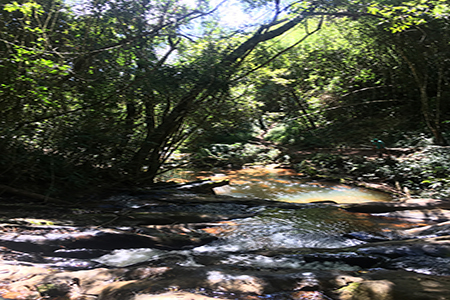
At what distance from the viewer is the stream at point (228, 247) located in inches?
91.2

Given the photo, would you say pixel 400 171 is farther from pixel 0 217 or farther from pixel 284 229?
pixel 0 217

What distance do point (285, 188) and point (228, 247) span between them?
17.8 ft

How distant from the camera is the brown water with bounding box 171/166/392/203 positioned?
7.91m

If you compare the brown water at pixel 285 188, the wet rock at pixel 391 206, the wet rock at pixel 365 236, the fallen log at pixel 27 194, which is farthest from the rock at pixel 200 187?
the wet rock at pixel 365 236

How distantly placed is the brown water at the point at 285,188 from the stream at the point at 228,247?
191 cm

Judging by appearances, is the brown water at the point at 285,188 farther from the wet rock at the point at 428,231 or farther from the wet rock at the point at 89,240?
the wet rock at the point at 89,240

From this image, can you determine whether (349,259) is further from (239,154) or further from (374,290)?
(239,154)

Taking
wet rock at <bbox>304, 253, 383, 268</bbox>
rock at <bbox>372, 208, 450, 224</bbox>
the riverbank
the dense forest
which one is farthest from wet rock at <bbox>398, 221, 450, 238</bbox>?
the dense forest

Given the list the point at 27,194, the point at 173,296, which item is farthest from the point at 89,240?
the point at 27,194

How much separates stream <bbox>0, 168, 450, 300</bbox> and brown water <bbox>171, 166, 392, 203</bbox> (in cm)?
191

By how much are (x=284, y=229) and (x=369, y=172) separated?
6.16m

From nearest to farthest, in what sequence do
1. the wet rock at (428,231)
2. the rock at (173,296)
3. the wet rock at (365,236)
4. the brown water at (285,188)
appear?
the rock at (173,296)
the wet rock at (428,231)
the wet rock at (365,236)
the brown water at (285,188)

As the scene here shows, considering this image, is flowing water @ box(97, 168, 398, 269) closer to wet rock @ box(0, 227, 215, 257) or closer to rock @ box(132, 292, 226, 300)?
wet rock @ box(0, 227, 215, 257)

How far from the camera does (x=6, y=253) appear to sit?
2898 millimetres
